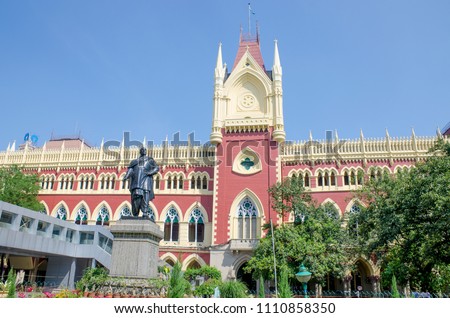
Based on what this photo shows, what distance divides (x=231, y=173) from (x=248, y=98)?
7.42 meters

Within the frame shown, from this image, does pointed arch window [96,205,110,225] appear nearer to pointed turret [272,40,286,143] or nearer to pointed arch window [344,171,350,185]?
pointed turret [272,40,286,143]

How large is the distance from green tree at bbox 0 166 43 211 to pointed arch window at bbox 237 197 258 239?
60.7 feet

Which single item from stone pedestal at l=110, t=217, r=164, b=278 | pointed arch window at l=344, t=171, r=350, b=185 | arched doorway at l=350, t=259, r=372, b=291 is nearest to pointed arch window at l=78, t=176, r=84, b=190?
stone pedestal at l=110, t=217, r=164, b=278

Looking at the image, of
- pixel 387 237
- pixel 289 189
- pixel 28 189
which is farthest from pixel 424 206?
pixel 28 189

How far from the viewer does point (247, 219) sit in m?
29.0

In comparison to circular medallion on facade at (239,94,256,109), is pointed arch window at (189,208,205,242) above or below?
below

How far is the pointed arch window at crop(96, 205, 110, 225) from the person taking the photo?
32.4 m

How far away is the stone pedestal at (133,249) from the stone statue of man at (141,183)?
0.74m

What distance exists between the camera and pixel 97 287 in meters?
11.3

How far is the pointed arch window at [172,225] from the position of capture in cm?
3086

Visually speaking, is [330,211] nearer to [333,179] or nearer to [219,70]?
[333,179]

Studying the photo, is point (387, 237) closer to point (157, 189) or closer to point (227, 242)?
point (227, 242)

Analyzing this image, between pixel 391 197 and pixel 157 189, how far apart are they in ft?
65.8

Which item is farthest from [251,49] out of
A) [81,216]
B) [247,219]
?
[81,216]
